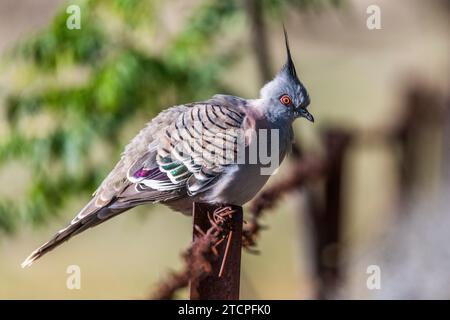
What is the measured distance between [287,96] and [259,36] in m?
2.62

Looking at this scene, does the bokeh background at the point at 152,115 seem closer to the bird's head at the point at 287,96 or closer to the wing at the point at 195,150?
the wing at the point at 195,150

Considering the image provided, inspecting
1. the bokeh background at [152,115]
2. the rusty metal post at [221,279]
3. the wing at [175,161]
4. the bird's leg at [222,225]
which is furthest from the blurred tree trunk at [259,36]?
the rusty metal post at [221,279]

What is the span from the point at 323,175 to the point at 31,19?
148 inches

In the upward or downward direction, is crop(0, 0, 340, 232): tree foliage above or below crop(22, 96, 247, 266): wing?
above

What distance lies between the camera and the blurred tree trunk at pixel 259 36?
545 cm

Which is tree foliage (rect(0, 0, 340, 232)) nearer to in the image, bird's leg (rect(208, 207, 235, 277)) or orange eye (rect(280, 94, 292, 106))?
orange eye (rect(280, 94, 292, 106))

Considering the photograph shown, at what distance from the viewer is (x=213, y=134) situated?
9.84 ft

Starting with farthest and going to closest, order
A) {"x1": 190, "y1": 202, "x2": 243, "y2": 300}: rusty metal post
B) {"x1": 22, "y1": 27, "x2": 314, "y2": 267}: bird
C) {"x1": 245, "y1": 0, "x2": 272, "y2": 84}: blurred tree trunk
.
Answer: {"x1": 245, "y1": 0, "x2": 272, "y2": 84}: blurred tree trunk
{"x1": 22, "y1": 27, "x2": 314, "y2": 267}: bird
{"x1": 190, "y1": 202, "x2": 243, "y2": 300}: rusty metal post

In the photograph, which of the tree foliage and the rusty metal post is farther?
the tree foliage

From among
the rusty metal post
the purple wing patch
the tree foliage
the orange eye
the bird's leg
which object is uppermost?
the tree foliage

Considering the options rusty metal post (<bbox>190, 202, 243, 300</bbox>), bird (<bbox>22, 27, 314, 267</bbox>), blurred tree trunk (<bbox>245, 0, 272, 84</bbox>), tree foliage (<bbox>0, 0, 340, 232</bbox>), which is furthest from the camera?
blurred tree trunk (<bbox>245, 0, 272, 84</bbox>)

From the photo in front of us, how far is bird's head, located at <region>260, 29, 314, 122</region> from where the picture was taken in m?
3.00

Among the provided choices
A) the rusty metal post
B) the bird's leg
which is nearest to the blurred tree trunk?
the bird's leg

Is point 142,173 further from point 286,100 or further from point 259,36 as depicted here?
point 259,36
